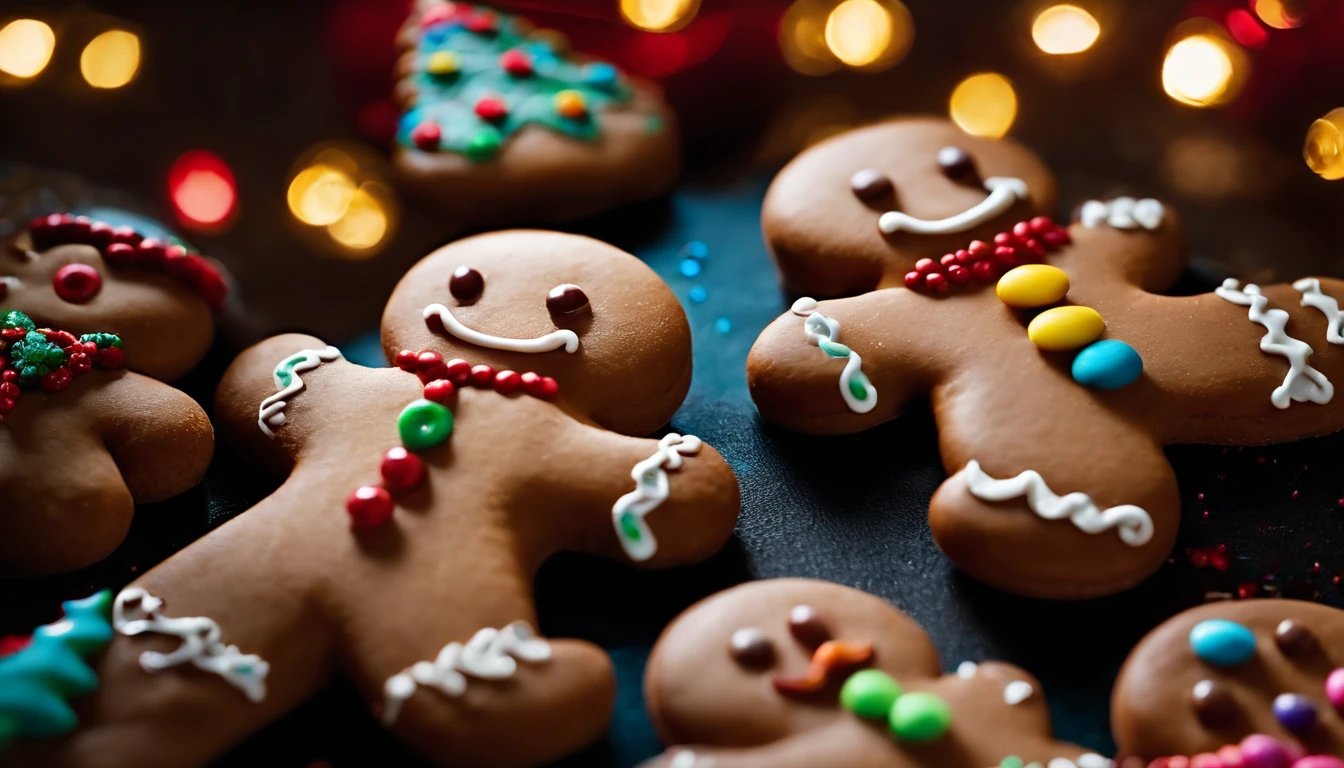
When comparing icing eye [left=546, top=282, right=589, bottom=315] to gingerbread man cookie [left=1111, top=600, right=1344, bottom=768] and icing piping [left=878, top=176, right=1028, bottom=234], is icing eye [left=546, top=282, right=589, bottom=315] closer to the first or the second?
icing piping [left=878, top=176, right=1028, bottom=234]

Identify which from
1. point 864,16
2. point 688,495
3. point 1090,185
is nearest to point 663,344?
point 688,495

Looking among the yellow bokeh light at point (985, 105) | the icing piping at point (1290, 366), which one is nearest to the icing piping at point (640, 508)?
the icing piping at point (1290, 366)

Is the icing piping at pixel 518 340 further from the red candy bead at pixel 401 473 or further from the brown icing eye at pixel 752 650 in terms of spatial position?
the brown icing eye at pixel 752 650

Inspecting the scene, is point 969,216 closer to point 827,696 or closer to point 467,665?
point 827,696

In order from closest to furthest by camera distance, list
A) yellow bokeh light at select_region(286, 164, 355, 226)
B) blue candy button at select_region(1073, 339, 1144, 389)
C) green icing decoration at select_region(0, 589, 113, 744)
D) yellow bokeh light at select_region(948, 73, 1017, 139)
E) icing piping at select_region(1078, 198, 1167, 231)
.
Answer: green icing decoration at select_region(0, 589, 113, 744) < blue candy button at select_region(1073, 339, 1144, 389) < icing piping at select_region(1078, 198, 1167, 231) < yellow bokeh light at select_region(286, 164, 355, 226) < yellow bokeh light at select_region(948, 73, 1017, 139)

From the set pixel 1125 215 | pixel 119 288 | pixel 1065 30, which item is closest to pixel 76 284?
pixel 119 288

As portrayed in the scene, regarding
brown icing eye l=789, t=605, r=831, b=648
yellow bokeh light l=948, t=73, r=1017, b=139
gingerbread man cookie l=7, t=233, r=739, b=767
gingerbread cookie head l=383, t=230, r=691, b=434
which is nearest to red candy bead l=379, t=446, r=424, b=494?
gingerbread man cookie l=7, t=233, r=739, b=767
